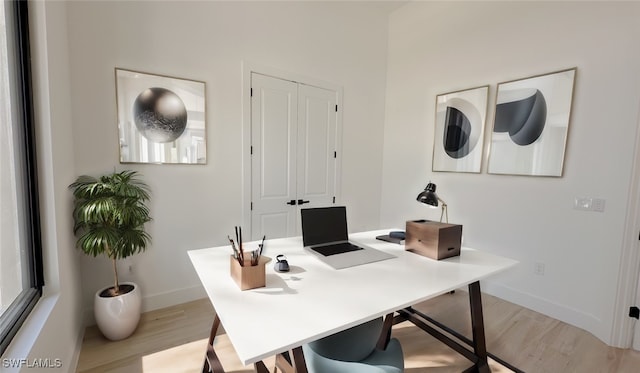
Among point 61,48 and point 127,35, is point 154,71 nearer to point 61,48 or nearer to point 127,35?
point 127,35

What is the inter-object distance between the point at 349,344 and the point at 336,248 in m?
0.57

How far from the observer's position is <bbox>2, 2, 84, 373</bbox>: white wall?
137 centimetres

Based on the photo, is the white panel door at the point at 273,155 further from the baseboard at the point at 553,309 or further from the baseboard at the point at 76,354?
the baseboard at the point at 553,309

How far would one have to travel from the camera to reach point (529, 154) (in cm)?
265

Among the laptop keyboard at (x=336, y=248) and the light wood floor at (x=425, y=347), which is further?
the light wood floor at (x=425, y=347)

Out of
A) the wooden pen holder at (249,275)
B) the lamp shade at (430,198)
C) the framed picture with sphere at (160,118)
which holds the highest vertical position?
the framed picture with sphere at (160,118)

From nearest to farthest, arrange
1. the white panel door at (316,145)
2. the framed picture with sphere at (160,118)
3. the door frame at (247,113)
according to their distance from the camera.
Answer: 1. the framed picture with sphere at (160,118)
2. the door frame at (247,113)
3. the white panel door at (316,145)

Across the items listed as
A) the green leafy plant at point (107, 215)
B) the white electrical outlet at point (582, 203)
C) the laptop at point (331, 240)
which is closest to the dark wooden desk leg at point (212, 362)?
the laptop at point (331, 240)

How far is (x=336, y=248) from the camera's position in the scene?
1738 millimetres

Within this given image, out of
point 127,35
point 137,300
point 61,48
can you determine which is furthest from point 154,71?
point 137,300

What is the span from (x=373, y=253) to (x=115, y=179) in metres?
1.97

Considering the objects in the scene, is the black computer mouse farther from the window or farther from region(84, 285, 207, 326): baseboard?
region(84, 285, 207, 326): baseboard

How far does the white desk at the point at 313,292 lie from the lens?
0.90m

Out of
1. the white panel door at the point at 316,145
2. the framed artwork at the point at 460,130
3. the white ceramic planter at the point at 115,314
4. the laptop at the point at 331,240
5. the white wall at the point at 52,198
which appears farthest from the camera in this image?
the white panel door at the point at 316,145
